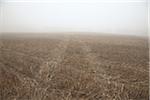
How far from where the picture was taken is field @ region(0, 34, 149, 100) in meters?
2.83

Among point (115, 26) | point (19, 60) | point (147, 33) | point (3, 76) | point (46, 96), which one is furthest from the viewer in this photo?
point (115, 26)

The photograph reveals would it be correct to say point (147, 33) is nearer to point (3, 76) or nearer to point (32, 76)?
point (32, 76)

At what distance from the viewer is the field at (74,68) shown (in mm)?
2826

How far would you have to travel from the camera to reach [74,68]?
338 cm

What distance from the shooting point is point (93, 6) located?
13.9 ft

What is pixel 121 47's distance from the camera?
410cm

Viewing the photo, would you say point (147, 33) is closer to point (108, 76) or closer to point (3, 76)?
point (108, 76)

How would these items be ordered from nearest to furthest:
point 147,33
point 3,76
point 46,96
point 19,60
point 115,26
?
1. point 46,96
2. point 3,76
3. point 19,60
4. point 147,33
5. point 115,26

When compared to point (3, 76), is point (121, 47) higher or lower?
higher

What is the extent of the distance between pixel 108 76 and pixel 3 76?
73.8 inches

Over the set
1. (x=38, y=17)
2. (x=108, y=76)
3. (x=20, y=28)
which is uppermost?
(x=38, y=17)

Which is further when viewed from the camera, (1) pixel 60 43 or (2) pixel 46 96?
(1) pixel 60 43

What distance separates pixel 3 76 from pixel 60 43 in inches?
58.6

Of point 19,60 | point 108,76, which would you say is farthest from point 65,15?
point 108,76
